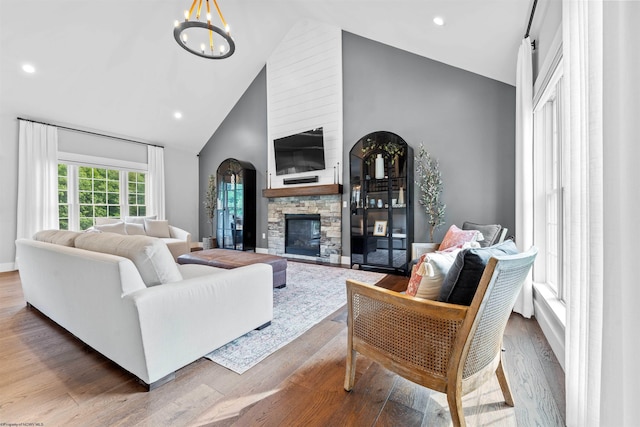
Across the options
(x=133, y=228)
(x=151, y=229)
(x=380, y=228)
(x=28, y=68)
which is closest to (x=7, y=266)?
(x=133, y=228)

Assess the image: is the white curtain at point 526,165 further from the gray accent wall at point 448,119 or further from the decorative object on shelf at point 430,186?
the decorative object on shelf at point 430,186

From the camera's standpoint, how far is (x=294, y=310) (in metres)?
2.75

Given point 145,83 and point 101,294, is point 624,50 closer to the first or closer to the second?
point 101,294

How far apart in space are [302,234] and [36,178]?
15.7ft

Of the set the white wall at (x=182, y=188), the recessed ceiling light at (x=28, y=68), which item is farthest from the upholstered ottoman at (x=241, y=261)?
the white wall at (x=182, y=188)

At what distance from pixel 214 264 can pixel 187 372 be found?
1654mm

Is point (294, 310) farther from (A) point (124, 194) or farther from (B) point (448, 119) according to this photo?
(A) point (124, 194)

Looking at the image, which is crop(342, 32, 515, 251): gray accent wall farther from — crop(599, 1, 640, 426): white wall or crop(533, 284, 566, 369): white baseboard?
crop(599, 1, 640, 426): white wall

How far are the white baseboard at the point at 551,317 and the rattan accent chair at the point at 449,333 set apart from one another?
2.52ft

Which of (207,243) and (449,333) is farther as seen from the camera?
(207,243)

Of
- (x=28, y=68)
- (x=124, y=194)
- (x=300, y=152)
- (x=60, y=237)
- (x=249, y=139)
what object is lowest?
(x=60, y=237)

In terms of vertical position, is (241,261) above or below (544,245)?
below

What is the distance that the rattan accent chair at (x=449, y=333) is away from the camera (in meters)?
1.13

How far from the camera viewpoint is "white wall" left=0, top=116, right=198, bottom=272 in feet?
15.0
